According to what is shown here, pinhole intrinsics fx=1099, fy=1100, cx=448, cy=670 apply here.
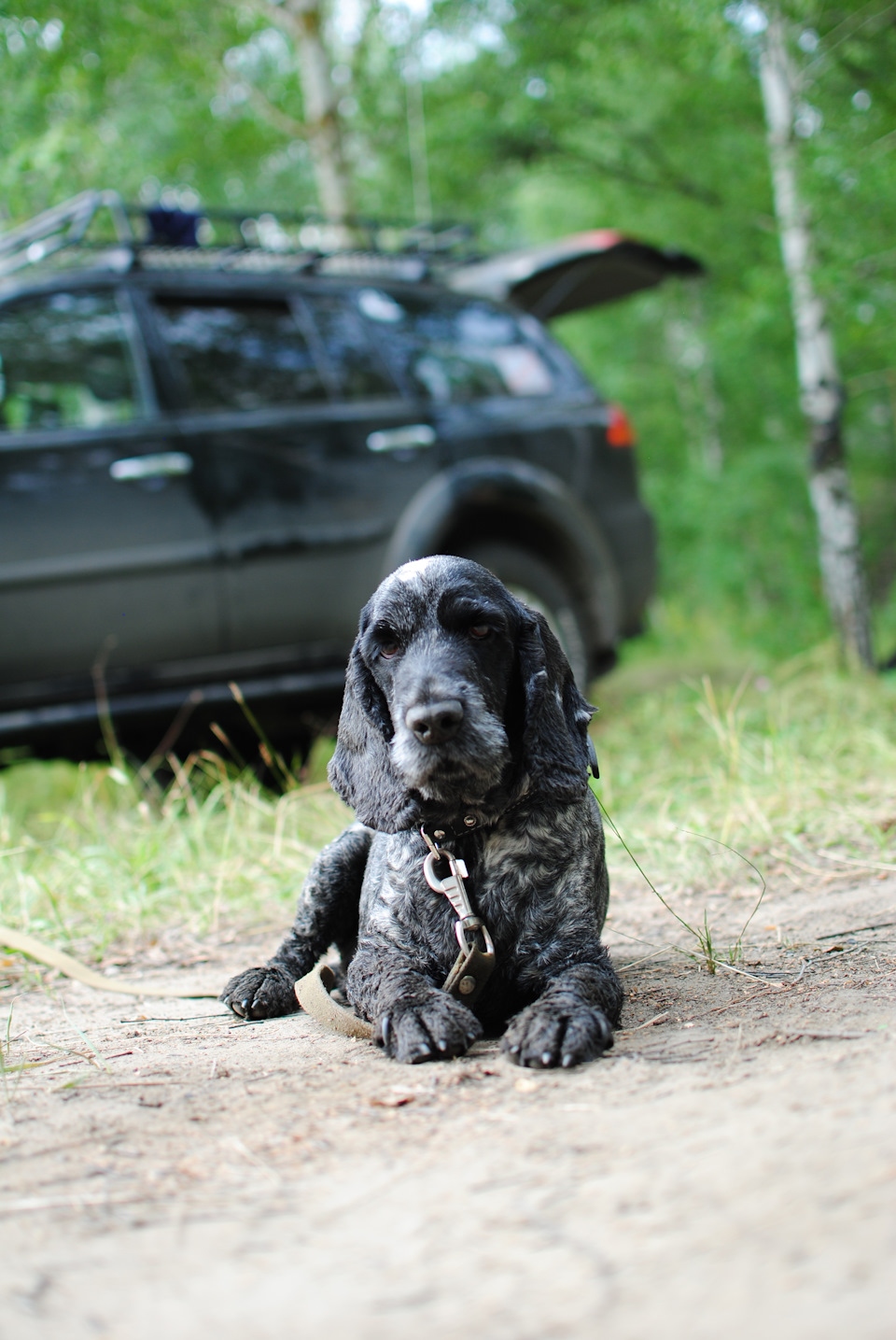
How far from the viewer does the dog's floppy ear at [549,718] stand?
8.79 ft

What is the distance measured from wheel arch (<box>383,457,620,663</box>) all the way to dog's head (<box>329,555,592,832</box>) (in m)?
3.03

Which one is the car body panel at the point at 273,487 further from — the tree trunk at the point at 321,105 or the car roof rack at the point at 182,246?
the tree trunk at the point at 321,105

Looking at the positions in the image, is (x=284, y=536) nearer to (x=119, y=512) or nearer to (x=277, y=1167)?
(x=119, y=512)

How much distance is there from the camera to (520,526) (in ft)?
21.4

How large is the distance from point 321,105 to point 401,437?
5.15 m

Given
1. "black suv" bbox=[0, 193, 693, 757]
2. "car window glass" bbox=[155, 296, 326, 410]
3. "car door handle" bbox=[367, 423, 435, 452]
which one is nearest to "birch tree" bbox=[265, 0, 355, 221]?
"black suv" bbox=[0, 193, 693, 757]

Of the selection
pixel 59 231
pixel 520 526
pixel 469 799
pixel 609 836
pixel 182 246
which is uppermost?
pixel 182 246

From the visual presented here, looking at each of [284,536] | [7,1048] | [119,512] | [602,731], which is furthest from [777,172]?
[7,1048]

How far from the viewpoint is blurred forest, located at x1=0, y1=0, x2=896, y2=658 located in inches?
292

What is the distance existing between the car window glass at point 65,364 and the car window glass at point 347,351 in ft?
3.78

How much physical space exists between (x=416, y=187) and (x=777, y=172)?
15.3ft

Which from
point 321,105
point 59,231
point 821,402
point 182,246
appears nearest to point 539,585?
point 182,246

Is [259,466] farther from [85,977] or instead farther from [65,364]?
[85,977]

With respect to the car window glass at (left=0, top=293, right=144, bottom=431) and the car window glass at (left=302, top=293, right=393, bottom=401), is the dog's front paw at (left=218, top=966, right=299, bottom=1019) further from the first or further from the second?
the car window glass at (left=302, top=293, right=393, bottom=401)
